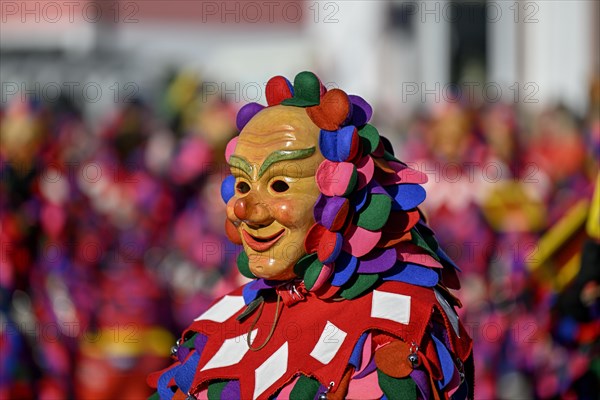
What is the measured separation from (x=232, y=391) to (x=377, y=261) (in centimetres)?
47

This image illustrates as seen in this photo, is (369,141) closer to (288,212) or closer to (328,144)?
(328,144)

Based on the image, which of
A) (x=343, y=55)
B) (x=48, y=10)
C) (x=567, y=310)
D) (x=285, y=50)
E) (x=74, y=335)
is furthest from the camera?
(x=48, y=10)

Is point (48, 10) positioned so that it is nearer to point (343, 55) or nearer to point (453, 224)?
point (343, 55)

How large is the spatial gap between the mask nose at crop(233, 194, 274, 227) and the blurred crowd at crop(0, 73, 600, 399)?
2105mm

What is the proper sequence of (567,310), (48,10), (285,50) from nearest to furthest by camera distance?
(567,310), (285,50), (48,10)

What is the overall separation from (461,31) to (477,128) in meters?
16.7

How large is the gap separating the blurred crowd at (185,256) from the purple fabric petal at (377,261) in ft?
6.29

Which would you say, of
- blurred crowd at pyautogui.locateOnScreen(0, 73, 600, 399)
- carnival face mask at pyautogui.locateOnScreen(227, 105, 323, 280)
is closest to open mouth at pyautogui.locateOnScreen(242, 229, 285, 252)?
carnival face mask at pyautogui.locateOnScreen(227, 105, 323, 280)

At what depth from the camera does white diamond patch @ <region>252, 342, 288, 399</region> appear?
8.63 feet

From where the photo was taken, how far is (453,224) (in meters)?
6.52

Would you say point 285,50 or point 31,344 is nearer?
point 31,344

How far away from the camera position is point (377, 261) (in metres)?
2.70

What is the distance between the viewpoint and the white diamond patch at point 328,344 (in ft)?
8.52

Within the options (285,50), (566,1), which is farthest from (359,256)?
(285,50)
